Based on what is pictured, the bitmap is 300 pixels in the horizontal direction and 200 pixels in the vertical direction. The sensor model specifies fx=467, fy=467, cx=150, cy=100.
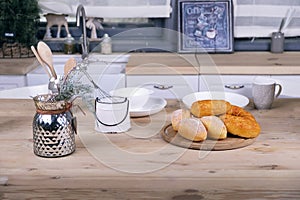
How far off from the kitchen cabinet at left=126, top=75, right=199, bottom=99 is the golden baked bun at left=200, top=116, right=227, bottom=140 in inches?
53.1

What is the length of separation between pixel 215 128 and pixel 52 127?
21.0 inches

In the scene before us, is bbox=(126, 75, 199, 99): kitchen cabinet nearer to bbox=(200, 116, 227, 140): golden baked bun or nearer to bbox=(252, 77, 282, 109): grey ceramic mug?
bbox=(252, 77, 282, 109): grey ceramic mug

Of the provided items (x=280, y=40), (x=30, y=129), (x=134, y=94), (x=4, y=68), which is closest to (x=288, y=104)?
(x=134, y=94)

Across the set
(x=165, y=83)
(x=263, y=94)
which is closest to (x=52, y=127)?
(x=263, y=94)

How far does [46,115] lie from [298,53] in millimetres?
2388

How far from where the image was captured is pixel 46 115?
146 centimetres

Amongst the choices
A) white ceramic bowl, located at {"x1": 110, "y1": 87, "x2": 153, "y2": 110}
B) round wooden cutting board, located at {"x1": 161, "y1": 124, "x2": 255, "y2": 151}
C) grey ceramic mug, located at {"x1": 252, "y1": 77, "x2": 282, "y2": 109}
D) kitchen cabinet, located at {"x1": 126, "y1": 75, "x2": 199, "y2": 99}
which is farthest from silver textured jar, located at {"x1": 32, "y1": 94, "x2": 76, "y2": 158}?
kitchen cabinet, located at {"x1": 126, "y1": 75, "x2": 199, "y2": 99}

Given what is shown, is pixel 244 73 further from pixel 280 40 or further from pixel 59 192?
pixel 59 192

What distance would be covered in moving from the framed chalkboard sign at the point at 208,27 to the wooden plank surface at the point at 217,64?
0.09 m

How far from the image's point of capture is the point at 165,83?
299 centimetres

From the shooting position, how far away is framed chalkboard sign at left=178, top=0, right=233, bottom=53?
3.34m

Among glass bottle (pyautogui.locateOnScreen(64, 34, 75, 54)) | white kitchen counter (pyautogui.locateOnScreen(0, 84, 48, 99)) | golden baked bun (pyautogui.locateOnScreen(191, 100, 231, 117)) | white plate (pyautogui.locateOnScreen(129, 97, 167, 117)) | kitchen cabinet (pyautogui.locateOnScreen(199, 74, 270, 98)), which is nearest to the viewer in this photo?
golden baked bun (pyautogui.locateOnScreen(191, 100, 231, 117))

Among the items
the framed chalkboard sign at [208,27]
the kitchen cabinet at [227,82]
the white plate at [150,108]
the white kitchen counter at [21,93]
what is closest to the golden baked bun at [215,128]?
the white plate at [150,108]

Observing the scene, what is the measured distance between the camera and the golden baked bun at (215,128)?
1.56m
